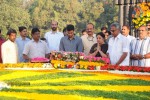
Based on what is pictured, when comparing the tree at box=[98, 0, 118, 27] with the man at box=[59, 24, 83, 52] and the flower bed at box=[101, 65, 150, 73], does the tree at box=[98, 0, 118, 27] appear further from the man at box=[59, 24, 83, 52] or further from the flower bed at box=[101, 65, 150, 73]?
the flower bed at box=[101, 65, 150, 73]

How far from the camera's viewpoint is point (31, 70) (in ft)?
40.5

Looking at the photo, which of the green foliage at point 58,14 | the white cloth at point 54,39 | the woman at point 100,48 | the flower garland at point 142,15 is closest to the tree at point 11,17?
the green foliage at point 58,14

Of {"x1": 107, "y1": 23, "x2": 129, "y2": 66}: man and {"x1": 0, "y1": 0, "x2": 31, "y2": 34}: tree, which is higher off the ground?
{"x1": 0, "y1": 0, "x2": 31, "y2": 34}: tree

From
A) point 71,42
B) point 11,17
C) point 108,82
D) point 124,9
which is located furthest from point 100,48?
point 11,17

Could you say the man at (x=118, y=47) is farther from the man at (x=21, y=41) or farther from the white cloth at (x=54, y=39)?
the white cloth at (x=54, y=39)

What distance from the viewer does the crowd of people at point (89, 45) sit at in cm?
1192

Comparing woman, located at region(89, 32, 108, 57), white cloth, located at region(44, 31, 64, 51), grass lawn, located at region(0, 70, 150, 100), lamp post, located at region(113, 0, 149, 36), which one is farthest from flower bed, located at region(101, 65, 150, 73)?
lamp post, located at region(113, 0, 149, 36)

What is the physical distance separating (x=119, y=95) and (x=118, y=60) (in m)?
3.58

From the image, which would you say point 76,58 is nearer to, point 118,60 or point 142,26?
point 118,60

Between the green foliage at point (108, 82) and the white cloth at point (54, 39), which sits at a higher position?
the white cloth at point (54, 39)

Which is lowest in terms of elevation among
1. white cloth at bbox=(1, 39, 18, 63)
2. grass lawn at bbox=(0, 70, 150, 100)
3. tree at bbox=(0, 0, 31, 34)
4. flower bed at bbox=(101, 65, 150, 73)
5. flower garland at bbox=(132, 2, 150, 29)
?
grass lawn at bbox=(0, 70, 150, 100)

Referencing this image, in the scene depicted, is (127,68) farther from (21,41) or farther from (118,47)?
(21,41)

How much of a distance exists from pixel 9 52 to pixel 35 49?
26.3 inches

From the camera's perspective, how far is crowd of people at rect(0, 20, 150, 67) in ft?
39.1
